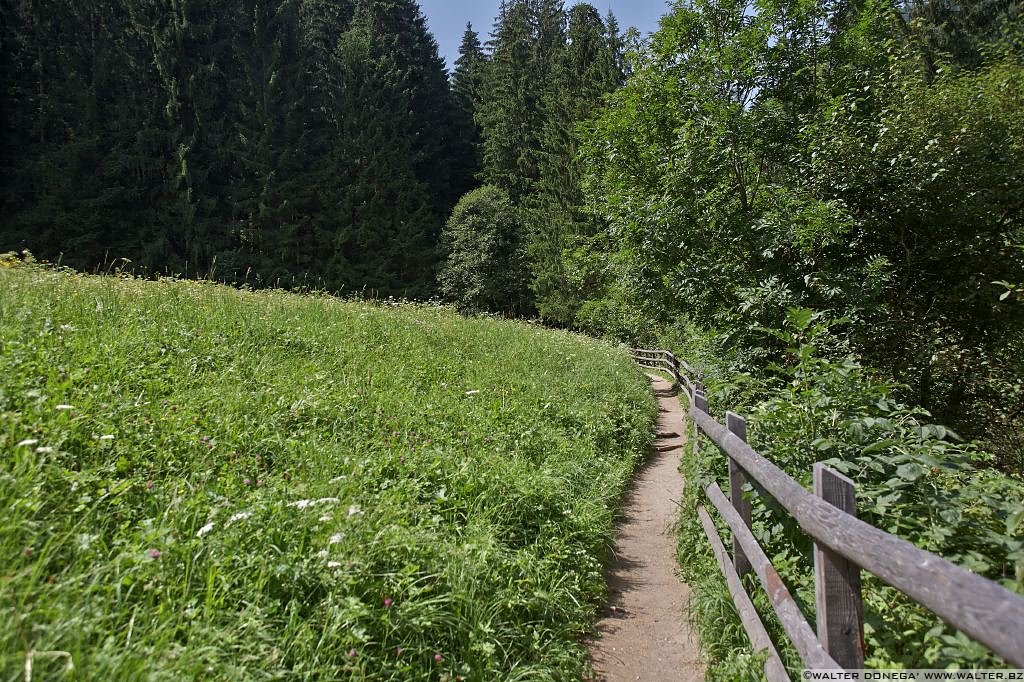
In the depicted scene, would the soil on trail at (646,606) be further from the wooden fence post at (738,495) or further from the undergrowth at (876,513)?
the wooden fence post at (738,495)

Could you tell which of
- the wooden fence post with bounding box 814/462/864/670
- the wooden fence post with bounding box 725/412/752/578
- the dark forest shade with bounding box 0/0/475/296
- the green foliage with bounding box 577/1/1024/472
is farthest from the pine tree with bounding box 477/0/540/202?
the wooden fence post with bounding box 814/462/864/670

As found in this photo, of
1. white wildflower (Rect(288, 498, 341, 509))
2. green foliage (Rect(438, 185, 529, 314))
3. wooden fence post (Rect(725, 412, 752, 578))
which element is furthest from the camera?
green foliage (Rect(438, 185, 529, 314))

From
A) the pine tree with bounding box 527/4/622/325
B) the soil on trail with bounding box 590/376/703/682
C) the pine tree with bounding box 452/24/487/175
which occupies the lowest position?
the soil on trail with bounding box 590/376/703/682

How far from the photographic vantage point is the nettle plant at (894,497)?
7.05 ft

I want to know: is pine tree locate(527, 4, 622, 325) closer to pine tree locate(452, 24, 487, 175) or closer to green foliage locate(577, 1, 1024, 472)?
pine tree locate(452, 24, 487, 175)

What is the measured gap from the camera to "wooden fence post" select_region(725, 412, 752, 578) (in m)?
3.60

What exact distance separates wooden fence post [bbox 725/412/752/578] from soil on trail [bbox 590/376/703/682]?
636 millimetres

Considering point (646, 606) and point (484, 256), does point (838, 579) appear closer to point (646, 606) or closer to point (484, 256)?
point (646, 606)

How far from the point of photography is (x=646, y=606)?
4207 millimetres

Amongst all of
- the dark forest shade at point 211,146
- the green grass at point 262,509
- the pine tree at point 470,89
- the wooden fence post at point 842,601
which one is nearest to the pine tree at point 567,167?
the dark forest shade at point 211,146

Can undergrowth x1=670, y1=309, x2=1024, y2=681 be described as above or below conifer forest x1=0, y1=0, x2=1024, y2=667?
below

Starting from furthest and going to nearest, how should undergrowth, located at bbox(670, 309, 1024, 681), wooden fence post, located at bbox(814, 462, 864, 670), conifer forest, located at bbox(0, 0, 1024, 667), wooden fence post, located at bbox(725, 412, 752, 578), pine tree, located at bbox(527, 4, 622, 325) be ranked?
pine tree, located at bbox(527, 4, 622, 325), wooden fence post, located at bbox(725, 412, 752, 578), conifer forest, located at bbox(0, 0, 1024, 667), undergrowth, located at bbox(670, 309, 1024, 681), wooden fence post, located at bbox(814, 462, 864, 670)

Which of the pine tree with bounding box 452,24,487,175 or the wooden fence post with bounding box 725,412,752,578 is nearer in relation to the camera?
the wooden fence post with bounding box 725,412,752,578

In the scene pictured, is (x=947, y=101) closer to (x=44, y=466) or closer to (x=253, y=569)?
(x=253, y=569)
